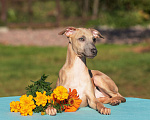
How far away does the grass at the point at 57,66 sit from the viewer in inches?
519

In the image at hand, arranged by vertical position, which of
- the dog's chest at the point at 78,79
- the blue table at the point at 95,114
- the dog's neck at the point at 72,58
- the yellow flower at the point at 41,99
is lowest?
the blue table at the point at 95,114

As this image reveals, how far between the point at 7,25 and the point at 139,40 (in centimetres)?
1195

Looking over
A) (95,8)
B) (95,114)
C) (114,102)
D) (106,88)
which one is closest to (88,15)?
(95,8)

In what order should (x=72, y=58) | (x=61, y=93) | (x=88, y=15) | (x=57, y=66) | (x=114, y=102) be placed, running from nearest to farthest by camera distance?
1. (x=61, y=93)
2. (x=72, y=58)
3. (x=114, y=102)
4. (x=57, y=66)
5. (x=88, y=15)

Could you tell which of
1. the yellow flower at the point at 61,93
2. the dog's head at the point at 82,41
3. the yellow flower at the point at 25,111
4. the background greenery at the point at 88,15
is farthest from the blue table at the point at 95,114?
the background greenery at the point at 88,15

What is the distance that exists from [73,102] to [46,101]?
417 mm

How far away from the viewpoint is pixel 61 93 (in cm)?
502

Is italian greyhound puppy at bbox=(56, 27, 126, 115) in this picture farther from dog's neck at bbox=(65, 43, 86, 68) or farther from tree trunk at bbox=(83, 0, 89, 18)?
tree trunk at bbox=(83, 0, 89, 18)

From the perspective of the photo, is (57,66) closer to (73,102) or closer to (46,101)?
(73,102)

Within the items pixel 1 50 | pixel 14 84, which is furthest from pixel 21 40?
pixel 14 84

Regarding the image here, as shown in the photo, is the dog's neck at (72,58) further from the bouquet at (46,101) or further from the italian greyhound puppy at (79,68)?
the bouquet at (46,101)

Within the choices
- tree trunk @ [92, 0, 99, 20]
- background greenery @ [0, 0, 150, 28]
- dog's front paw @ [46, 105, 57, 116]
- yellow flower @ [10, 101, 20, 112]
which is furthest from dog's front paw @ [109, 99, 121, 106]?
tree trunk @ [92, 0, 99, 20]

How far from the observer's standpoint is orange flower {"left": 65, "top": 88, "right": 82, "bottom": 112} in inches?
206

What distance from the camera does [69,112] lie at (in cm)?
533
